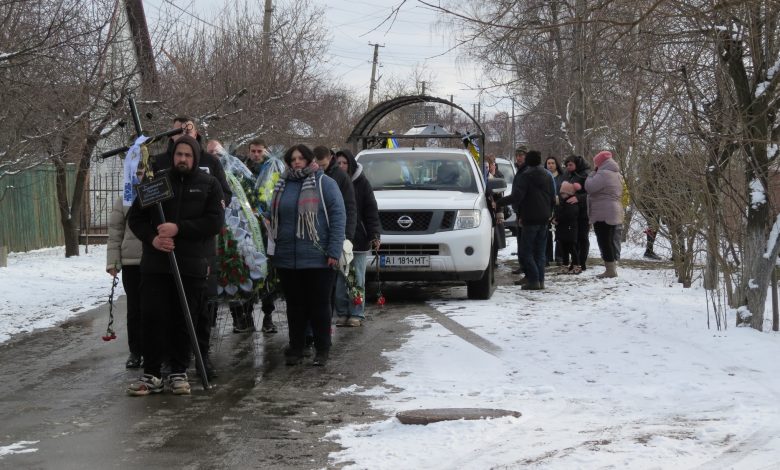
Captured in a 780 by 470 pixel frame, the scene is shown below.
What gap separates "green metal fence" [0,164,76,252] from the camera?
2420 cm

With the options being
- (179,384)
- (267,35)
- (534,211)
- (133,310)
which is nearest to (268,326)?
(133,310)

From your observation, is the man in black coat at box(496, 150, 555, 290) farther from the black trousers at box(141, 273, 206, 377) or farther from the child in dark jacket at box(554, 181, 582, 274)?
the black trousers at box(141, 273, 206, 377)

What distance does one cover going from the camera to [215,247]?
320 inches

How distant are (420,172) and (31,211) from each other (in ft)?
48.5

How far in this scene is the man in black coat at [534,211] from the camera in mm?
14336

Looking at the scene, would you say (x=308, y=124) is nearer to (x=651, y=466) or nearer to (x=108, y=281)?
(x=108, y=281)

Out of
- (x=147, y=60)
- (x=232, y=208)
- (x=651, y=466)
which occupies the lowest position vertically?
(x=651, y=466)

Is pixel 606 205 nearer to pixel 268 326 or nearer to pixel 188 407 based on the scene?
pixel 268 326

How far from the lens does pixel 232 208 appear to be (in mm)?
8883

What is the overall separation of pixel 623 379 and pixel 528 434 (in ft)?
6.42

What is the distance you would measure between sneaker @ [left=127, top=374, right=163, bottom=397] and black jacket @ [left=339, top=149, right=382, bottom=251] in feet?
12.1

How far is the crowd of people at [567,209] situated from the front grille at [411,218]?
6.51 ft

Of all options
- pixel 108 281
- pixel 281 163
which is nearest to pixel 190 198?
pixel 281 163

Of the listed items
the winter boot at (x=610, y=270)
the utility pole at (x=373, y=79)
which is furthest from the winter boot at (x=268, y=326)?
the utility pole at (x=373, y=79)
